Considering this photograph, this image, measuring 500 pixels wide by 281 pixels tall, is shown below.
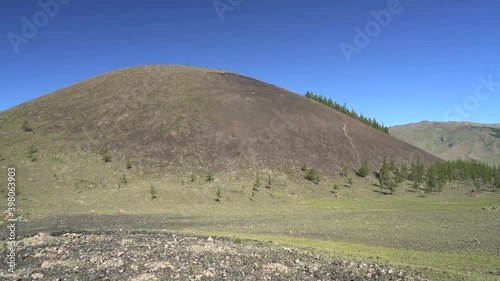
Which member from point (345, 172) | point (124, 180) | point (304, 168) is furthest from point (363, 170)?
point (124, 180)

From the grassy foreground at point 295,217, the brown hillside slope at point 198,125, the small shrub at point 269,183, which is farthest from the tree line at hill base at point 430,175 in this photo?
the small shrub at point 269,183

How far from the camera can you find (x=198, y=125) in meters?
72.3

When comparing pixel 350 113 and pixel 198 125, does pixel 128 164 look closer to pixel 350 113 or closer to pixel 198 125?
pixel 198 125

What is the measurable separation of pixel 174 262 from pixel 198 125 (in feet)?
186

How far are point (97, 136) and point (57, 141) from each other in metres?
7.01

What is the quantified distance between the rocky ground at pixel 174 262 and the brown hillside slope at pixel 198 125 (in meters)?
40.1

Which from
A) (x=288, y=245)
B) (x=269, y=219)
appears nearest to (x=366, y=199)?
(x=269, y=219)

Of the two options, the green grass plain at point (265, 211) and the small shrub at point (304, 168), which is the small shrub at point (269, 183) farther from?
the small shrub at point (304, 168)

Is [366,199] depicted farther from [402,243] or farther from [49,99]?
[49,99]

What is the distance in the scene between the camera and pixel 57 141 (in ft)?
205

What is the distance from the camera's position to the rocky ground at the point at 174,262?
15195mm

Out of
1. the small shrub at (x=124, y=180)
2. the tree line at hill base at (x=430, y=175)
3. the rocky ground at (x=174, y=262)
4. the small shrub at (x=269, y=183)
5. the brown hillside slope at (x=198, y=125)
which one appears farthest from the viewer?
the tree line at hill base at (x=430, y=175)

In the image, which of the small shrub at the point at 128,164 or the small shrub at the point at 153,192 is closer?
the small shrub at the point at 153,192

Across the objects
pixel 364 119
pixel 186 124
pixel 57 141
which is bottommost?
pixel 57 141
